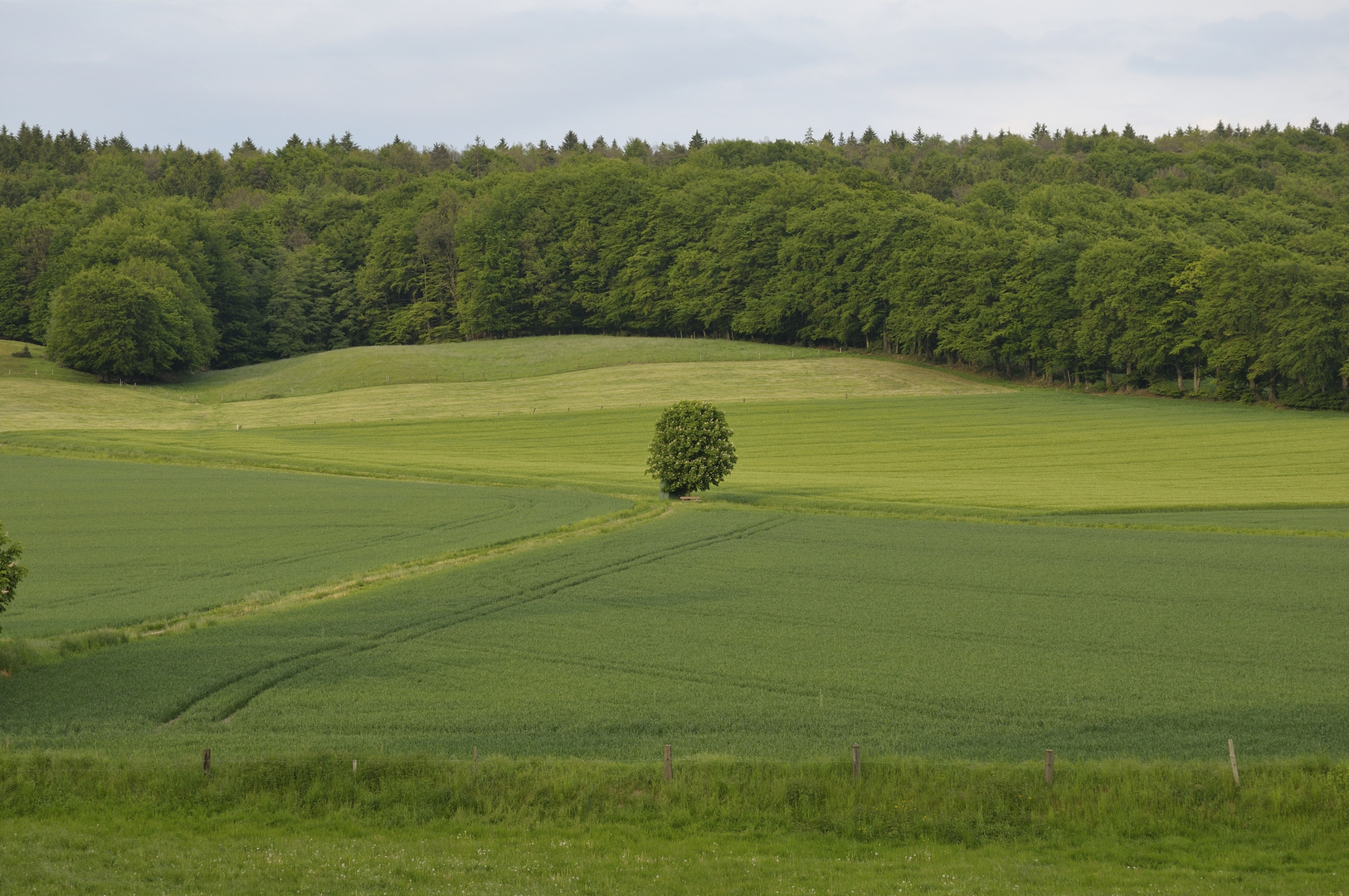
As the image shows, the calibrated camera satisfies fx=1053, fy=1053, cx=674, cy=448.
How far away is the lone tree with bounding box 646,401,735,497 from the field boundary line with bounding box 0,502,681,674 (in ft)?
16.9

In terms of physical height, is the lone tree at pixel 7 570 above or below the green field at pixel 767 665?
above

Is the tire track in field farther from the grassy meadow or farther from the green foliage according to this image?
the green foliage

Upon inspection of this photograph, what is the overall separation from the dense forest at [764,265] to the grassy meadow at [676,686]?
47287 millimetres

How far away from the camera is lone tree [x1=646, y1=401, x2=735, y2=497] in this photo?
48.0 metres

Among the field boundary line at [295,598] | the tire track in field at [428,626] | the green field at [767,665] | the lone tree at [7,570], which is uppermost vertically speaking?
the lone tree at [7,570]

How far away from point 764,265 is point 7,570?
11657 cm

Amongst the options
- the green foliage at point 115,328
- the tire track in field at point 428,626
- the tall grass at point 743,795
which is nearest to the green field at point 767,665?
the tire track in field at point 428,626

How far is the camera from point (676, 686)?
63.5ft

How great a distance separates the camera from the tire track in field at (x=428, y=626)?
18.8m

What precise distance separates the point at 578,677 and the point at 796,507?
2570cm

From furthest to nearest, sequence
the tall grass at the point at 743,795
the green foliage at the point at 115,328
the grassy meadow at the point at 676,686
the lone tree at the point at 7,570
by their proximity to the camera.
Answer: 1. the green foliage at the point at 115,328
2. the lone tree at the point at 7,570
3. the tall grass at the point at 743,795
4. the grassy meadow at the point at 676,686

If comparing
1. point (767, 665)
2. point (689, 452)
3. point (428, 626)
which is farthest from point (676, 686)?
point (689, 452)

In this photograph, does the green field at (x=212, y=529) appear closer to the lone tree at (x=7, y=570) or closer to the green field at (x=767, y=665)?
the lone tree at (x=7, y=570)

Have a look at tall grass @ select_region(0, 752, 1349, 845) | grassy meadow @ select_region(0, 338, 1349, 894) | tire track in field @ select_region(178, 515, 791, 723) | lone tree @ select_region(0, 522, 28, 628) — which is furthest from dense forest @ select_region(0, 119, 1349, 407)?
lone tree @ select_region(0, 522, 28, 628)
